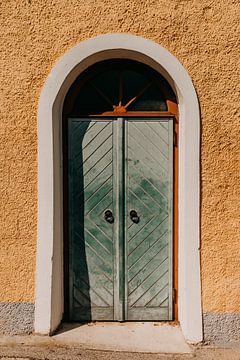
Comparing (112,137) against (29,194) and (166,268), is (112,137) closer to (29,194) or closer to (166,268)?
(29,194)

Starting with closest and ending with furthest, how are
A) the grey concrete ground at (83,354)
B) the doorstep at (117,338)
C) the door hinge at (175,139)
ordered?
the grey concrete ground at (83,354)
the doorstep at (117,338)
the door hinge at (175,139)

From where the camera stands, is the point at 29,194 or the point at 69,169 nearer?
the point at 29,194

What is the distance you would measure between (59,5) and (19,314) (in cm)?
298

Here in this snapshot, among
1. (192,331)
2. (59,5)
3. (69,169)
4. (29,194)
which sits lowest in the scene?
(192,331)

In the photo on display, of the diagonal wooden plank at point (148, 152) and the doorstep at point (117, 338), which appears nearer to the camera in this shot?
the doorstep at point (117, 338)

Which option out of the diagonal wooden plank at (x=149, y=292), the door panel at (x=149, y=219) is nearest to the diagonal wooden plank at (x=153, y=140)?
the door panel at (x=149, y=219)

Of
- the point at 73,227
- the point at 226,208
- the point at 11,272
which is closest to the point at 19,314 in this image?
the point at 11,272

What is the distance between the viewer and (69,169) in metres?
3.76

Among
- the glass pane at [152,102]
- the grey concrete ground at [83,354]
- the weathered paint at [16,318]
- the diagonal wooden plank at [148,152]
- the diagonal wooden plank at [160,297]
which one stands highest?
the glass pane at [152,102]

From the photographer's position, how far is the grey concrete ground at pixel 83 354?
3227 millimetres

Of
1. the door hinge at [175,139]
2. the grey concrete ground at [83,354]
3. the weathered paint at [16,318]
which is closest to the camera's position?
the grey concrete ground at [83,354]

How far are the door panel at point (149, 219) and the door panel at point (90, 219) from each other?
0.20m

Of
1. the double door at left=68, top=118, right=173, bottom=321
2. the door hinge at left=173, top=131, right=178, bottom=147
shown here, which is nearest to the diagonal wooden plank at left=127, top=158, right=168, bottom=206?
the double door at left=68, top=118, right=173, bottom=321

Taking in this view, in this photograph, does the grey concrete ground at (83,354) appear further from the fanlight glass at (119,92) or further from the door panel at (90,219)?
the fanlight glass at (119,92)
